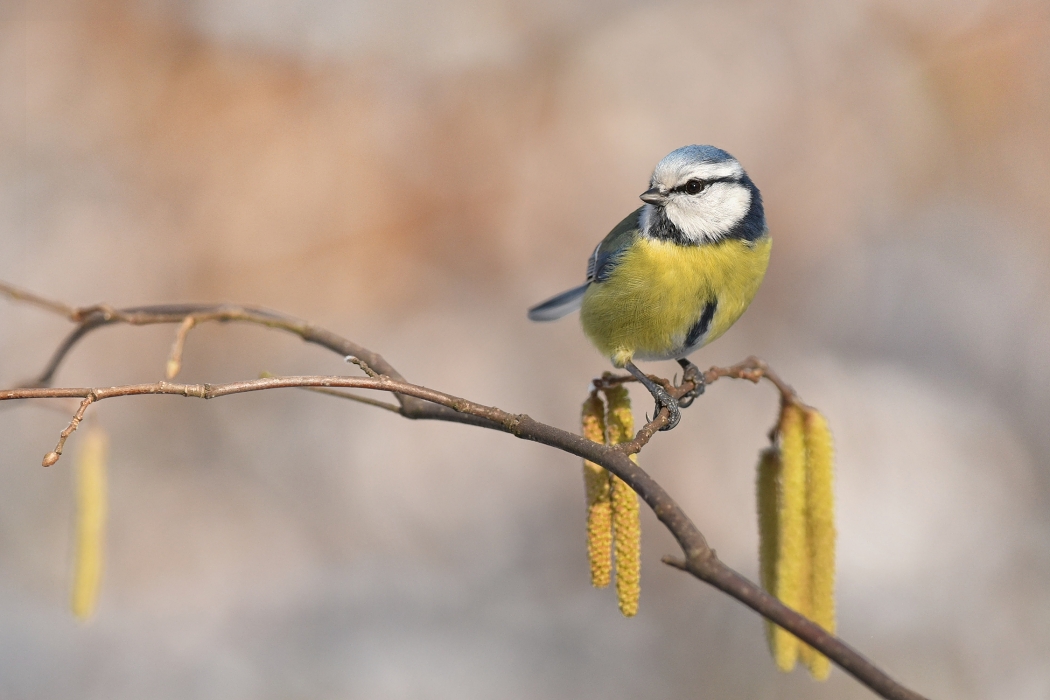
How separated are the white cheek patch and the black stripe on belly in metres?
0.12

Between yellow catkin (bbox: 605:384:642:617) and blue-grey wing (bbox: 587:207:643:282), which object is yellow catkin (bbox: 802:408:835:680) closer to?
yellow catkin (bbox: 605:384:642:617)

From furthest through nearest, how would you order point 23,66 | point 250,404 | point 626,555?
point 23,66 → point 250,404 → point 626,555

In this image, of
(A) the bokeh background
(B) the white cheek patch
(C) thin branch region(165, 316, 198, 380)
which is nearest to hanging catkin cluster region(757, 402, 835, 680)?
(B) the white cheek patch

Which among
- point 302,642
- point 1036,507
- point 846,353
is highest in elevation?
point 846,353

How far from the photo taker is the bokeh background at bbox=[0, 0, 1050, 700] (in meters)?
2.98

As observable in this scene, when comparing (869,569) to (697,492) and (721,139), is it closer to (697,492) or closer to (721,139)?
(697,492)

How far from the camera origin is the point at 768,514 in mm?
1212

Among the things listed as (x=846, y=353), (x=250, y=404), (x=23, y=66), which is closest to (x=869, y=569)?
(x=846, y=353)

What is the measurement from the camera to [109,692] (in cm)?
284

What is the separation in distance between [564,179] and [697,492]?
4.84 ft

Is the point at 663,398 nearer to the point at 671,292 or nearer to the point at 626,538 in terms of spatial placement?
the point at 671,292

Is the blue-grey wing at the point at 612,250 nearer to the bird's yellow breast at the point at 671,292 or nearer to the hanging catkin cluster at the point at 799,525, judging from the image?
the bird's yellow breast at the point at 671,292

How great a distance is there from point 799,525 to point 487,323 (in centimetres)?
255

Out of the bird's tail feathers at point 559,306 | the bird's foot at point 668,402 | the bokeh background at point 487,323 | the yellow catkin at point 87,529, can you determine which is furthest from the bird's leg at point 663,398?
the bokeh background at point 487,323
